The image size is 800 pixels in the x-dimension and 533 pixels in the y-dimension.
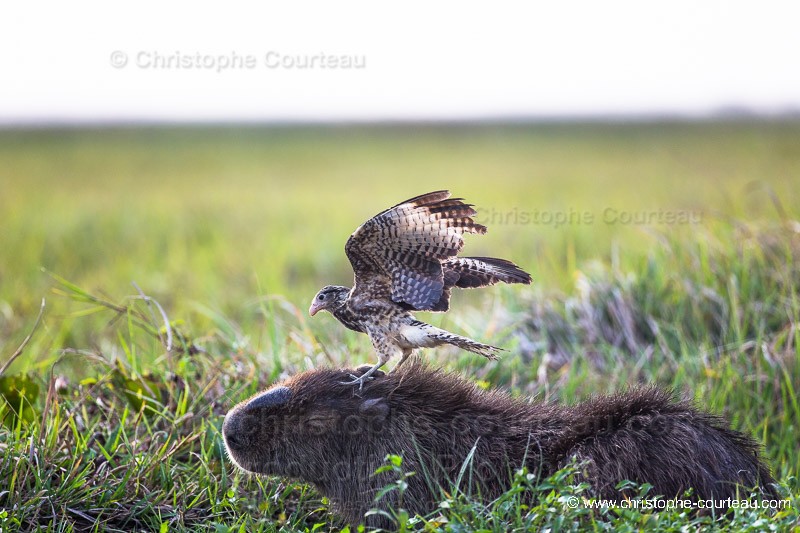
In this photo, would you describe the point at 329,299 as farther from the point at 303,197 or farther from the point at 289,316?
the point at 303,197

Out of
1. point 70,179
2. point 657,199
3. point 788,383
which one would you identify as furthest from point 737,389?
point 70,179

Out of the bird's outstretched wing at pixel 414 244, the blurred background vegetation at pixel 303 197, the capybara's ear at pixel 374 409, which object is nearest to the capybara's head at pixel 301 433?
the capybara's ear at pixel 374 409

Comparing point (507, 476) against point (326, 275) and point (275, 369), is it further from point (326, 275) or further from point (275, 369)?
point (326, 275)

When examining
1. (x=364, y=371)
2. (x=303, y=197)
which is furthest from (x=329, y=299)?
(x=303, y=197)

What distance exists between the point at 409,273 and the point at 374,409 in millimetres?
704

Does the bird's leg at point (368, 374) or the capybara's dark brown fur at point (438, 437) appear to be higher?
the bird's leg at point (368, 374)

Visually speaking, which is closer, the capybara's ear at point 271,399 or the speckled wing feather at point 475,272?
the speckled wing feather at point 475,272

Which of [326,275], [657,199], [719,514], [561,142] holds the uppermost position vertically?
[561,142]

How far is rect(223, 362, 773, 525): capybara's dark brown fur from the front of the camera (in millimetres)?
3768

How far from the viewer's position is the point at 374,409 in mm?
3936

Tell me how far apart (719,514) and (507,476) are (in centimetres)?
90

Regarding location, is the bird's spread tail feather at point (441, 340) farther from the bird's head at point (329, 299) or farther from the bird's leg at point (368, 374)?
the bird's head at point (329, 299)

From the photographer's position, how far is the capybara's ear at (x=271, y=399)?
395cm

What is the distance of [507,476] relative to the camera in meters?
3.83
